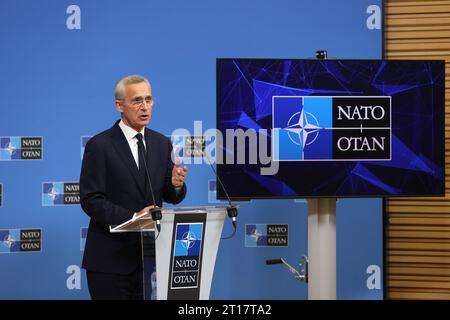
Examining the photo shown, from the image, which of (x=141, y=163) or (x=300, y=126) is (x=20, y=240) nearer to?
(x=141, y=163)

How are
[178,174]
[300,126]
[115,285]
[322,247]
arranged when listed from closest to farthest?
Answer: [178,174] < [115,285] < [300,126] < [322,247]

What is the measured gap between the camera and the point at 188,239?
3.17 meters

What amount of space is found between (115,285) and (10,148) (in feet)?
5.97

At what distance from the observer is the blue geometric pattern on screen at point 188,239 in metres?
3.15

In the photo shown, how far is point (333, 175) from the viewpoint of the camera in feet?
13.5

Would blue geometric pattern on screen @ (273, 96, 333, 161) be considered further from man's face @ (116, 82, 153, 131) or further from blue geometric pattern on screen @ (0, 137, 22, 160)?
blue geometric pattern on screen @ (0, 137, 22, 160)

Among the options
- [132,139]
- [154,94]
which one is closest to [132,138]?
Result: [132,139]

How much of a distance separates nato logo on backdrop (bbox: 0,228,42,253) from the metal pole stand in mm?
2015

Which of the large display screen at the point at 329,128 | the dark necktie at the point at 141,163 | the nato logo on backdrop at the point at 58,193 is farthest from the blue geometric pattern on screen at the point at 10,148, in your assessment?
the large display screen at the point at 329,128

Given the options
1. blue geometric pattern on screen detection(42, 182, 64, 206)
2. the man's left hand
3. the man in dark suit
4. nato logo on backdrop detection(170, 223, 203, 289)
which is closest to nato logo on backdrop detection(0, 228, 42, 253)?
blue geometric pattern on screen detection(42, 182, 64, 206)

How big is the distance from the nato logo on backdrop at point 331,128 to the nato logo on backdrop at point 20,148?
1880 mm

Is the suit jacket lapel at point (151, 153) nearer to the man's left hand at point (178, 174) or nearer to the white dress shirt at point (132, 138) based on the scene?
the white dress shirt at point (132, 138)
